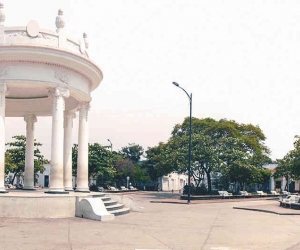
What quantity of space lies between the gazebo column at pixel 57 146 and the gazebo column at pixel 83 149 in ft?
11.4

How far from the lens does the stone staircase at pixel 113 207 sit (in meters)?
22.0

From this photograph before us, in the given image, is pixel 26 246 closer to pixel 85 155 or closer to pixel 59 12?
pixel 85 155

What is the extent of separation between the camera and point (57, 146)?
Answer: 855 inches

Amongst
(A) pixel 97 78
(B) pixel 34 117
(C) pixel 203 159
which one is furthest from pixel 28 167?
(C) pixel 203 159

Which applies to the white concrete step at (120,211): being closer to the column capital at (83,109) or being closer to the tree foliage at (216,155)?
the column capital at (83,109)

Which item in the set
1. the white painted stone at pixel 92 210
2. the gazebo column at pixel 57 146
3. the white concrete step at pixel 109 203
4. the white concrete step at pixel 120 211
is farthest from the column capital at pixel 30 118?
the white painted stone at pixel 92 210

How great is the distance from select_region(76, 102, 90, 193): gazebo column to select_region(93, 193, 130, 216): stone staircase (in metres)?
2.20

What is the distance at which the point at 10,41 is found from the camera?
837 inches

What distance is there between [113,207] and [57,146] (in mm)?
4373

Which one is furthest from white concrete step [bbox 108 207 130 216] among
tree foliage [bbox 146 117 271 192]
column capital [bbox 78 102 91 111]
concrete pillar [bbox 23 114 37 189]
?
tree foliage [bbox 146 117 271 192]

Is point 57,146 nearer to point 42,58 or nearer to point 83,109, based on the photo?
point 42,58

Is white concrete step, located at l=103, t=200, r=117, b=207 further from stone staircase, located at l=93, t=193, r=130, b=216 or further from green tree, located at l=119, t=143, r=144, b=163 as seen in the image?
green tree, located at l=119, t=143, r=144, b=163

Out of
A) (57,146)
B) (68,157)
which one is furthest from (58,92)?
(68,157)

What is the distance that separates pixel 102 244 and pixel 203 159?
35.3m
